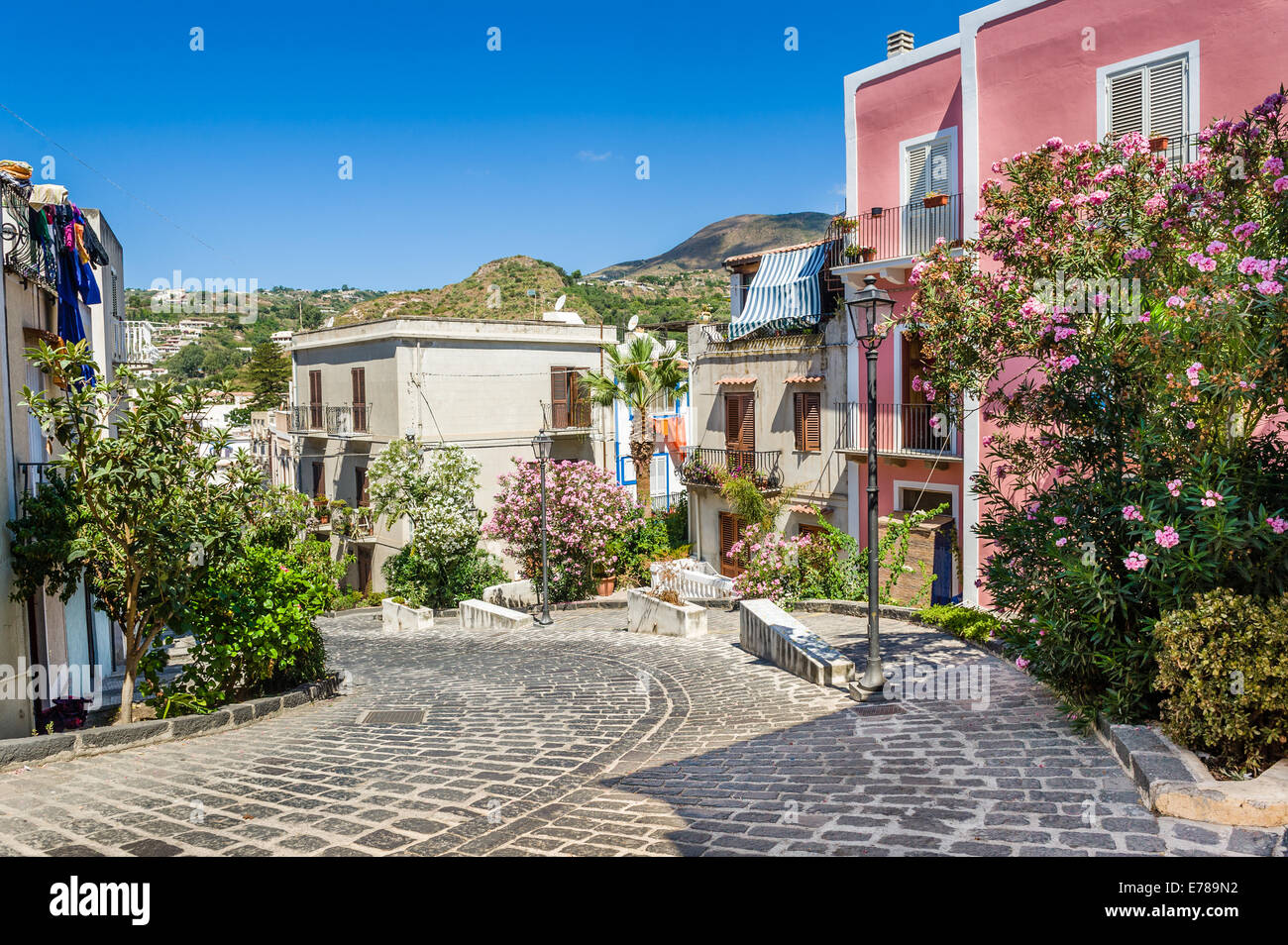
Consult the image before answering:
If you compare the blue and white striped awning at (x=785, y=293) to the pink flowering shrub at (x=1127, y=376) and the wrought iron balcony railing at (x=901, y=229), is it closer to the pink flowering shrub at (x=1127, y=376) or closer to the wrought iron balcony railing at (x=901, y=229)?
the wrought iron balcony railing at (x=901, y=229)

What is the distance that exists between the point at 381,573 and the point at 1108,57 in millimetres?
23828

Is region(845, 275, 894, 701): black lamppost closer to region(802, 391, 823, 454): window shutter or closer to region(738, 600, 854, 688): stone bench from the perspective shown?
region(738, 600, 854, 688): stone bench

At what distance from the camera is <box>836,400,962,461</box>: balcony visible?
1811 centimetres

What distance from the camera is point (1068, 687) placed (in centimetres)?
747

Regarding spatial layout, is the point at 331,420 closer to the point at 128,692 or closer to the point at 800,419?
the point at 800,419

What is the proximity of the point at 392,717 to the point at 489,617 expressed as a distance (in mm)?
10022

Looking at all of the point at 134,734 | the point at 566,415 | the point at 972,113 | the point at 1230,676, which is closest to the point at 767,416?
the point at 972,113

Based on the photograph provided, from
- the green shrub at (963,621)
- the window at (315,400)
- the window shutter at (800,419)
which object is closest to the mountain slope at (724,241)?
the window at (315,400)

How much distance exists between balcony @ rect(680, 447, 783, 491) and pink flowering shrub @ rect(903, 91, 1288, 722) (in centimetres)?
1357

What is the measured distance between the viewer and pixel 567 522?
23.0 meters

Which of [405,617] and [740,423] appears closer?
[405,617]

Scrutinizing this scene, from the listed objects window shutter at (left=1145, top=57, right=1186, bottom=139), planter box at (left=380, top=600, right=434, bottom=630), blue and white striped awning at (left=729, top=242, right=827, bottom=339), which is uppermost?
window shutter at (left=1145, top=57, right=1186, bottom=139)

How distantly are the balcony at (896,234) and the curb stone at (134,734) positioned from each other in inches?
528

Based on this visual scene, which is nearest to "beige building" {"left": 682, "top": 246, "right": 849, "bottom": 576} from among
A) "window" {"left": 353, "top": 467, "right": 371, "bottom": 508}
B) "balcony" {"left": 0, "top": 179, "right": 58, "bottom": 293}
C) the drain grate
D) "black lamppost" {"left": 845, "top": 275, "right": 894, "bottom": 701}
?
"window" {"left": 353, "top": 467, "right": 371, "bottom": 508}
